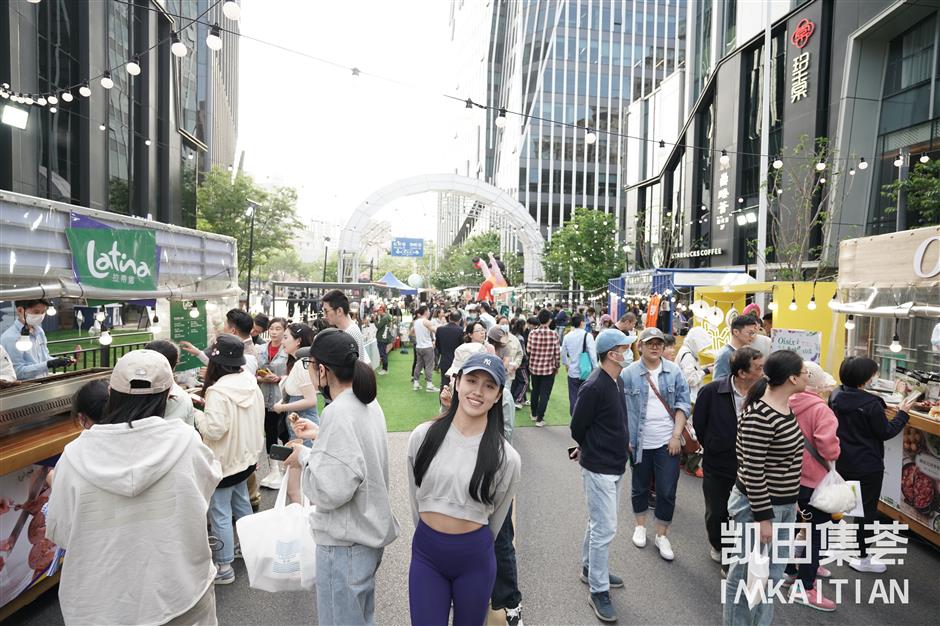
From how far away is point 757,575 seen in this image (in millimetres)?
2764

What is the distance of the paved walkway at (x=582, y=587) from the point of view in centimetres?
329

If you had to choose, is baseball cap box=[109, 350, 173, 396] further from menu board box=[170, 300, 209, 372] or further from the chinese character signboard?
the chinese character signboard

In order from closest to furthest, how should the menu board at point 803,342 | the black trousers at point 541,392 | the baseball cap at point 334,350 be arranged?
the baseball cap at point 334,350, the menu board at point 803,342, the black trousers at point 541,392

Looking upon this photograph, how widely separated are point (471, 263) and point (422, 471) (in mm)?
54471

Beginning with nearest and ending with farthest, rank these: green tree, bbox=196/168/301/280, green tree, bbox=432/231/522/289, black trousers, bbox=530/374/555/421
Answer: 1. black trousers, bbox=530/374/555/421
2. green tree, bbox=196/168/301/280
3. green tree, bbox=432/231/522/289

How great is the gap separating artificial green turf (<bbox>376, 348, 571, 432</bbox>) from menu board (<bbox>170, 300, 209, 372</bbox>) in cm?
311

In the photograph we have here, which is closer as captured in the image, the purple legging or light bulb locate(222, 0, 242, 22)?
the purple legging

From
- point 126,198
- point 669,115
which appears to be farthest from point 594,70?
point 126,198

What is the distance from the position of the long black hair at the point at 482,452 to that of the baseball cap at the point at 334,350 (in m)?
0.52

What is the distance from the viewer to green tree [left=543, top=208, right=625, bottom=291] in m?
29.2

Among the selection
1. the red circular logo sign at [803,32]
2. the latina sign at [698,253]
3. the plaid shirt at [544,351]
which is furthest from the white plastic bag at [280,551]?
the latina sign at [698,253]

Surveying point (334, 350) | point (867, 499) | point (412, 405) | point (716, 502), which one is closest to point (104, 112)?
point (412, 405)

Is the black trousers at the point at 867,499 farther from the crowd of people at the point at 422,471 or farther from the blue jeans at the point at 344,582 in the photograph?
the blue jeans at the point at 344,582

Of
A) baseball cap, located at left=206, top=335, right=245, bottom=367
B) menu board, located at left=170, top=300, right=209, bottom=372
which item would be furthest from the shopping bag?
menu board, located at left=170, top=300, right=209, bottom=372
